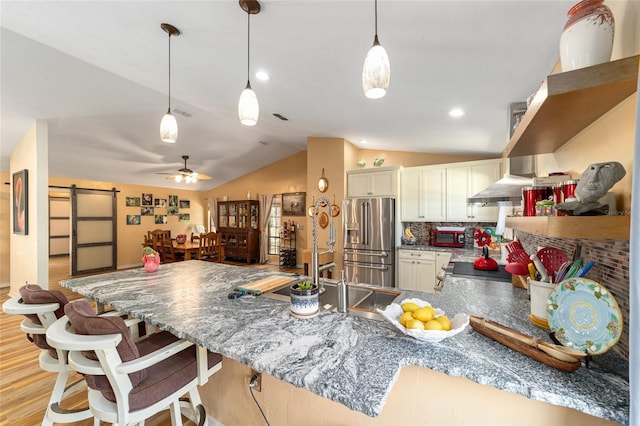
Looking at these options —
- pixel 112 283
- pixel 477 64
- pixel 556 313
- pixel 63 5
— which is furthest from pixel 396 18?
pixel 112 283

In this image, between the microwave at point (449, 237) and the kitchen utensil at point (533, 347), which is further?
the microwave at point (449, 237)

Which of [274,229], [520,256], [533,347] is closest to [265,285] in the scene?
[533,347]

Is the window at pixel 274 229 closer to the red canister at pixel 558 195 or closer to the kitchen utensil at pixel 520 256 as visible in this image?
the kitchen utensil at pixel 520 256

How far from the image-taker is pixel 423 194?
431 cm

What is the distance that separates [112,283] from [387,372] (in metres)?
2.07

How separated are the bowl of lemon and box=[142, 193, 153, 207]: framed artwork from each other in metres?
7.93

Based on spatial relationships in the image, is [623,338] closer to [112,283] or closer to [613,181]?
[613,181]

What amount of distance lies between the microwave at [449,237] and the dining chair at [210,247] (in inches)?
187

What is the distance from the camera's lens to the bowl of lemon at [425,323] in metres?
0.95

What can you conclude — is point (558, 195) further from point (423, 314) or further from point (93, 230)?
point (93, 230)

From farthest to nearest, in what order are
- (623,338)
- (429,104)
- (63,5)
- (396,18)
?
(429,104) → (63,5) → (396,18) → (623,338)

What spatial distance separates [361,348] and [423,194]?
3777 millimetres

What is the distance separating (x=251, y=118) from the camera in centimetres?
162

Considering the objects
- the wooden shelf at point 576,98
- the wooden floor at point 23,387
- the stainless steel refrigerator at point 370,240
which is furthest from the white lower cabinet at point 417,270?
the wooden floor at point 23,387
